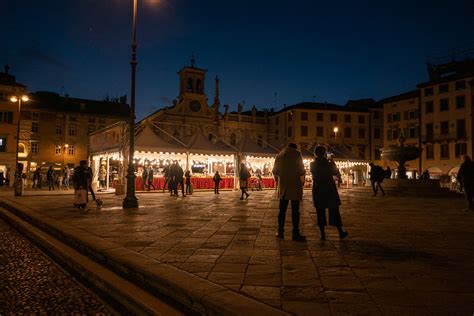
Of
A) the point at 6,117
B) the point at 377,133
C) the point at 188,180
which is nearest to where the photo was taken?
the point at 188,180

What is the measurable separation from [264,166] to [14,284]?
24.6 metres

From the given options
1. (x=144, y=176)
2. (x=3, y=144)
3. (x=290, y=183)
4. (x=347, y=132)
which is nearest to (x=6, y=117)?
(x=3, y=144)

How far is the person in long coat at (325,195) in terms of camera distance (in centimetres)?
595

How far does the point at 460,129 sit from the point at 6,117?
163 feet

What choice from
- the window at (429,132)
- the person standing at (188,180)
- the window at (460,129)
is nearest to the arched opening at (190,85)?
the window at (429,132)

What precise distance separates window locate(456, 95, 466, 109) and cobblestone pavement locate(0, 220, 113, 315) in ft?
145

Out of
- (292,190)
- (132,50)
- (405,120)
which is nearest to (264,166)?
(132,50)

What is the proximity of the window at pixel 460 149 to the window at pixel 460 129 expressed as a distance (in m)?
0.89

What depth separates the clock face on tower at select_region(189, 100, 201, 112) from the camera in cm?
4856

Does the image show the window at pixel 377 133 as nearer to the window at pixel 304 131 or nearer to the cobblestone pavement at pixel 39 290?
the window at pixel 304 131

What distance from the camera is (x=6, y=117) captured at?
40031 millimetres

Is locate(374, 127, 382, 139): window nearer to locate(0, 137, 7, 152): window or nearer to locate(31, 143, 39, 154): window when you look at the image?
locate(31, 143, 39, 154): window

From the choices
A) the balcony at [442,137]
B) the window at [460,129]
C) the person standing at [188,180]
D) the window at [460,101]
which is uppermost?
the window at [460,101]

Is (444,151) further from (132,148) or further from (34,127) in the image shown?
(34,127)
